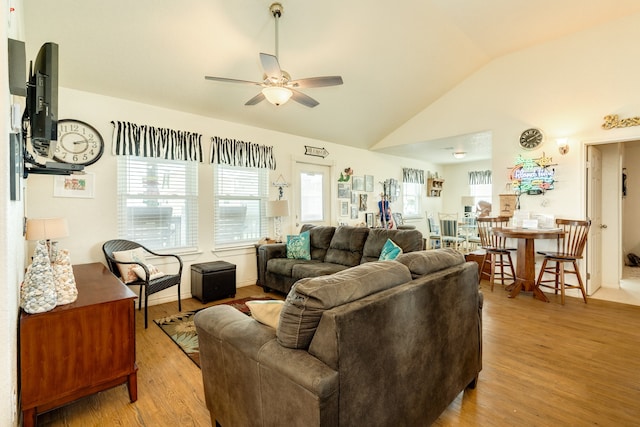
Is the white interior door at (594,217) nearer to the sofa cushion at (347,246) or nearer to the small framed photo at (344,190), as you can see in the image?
the sofa cushion at (347,246)

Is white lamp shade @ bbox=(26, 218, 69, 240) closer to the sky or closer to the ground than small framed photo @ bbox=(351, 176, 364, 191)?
closer to the ground

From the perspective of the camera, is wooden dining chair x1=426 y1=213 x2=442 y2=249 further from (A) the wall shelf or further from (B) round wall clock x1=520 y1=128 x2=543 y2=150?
(B) round wall clock x1=520 y1=128 x2=543 y2=150

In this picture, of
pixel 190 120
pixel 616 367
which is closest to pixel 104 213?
pixel 190 120

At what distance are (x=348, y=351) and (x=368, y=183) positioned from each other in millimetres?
5835

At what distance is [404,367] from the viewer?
1405 millimetres

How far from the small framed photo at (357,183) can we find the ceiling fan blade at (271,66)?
3911 mm

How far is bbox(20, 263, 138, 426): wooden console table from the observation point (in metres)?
1.64

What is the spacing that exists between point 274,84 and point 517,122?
3.93m

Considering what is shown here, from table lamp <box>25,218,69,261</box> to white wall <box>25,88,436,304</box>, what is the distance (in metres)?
0.72

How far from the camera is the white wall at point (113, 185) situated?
3.29 m

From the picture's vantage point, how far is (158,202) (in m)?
3.97

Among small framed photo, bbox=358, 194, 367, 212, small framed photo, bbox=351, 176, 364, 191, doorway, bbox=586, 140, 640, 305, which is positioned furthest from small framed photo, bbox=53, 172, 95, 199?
doorway, bbox=586, 140, 640, 305

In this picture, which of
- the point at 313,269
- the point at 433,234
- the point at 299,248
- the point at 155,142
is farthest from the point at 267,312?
the point at 433,234

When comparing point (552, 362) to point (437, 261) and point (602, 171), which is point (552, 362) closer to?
point (437, 261)
